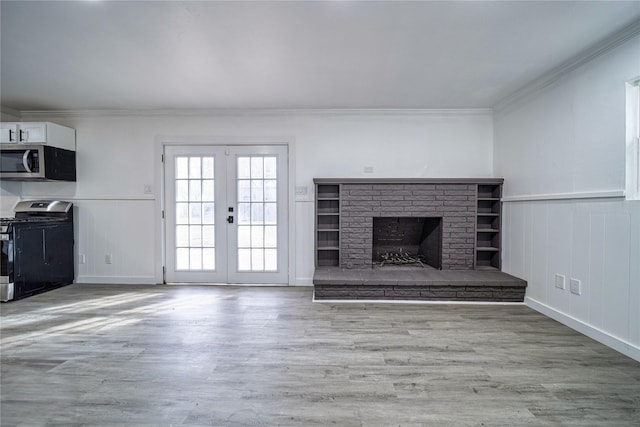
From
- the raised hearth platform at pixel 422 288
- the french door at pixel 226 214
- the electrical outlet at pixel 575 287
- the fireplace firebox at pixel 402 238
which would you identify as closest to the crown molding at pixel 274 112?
the french door at pixel 226 214

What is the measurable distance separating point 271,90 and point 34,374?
318 centimetres

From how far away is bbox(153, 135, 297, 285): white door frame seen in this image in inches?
173

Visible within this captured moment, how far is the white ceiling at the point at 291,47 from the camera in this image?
210 centimetres

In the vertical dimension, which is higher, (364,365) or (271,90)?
(271,90)

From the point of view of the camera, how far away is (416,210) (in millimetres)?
4164

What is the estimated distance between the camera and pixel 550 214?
125 inches

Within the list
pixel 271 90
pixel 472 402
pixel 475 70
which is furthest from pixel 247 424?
pixel 475 70

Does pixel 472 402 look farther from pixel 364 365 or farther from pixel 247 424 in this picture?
pixel 247 424

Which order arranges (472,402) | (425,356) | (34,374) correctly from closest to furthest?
(472,402) < (34,374) < (425,356)

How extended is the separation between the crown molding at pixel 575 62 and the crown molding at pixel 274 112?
0.63m

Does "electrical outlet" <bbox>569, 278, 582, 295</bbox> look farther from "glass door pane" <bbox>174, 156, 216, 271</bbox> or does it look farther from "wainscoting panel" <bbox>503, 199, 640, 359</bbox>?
"glass door pane" <bbox>174, 156, 216, 271</bbox>

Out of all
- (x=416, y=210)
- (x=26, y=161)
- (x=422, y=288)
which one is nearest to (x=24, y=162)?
(x=26, y=161)

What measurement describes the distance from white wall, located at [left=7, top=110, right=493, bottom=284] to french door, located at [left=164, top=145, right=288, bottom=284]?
0.21 m

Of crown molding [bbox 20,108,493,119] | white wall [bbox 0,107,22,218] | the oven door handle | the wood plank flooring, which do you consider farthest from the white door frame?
white wall [bbox 0,107,22,218]
